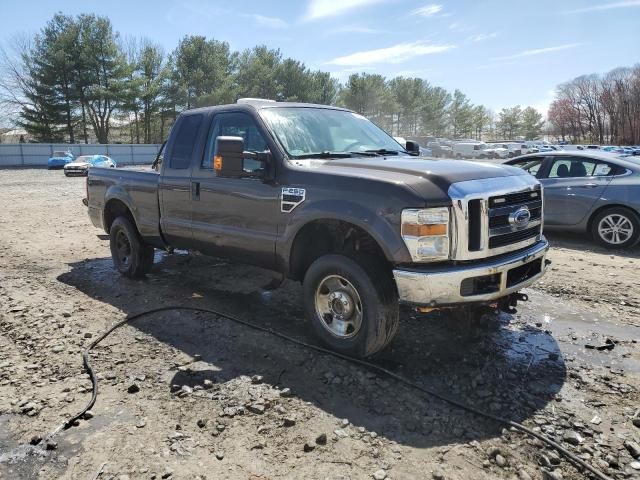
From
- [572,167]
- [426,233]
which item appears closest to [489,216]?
[426,233]

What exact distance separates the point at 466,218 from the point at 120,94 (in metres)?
50.3

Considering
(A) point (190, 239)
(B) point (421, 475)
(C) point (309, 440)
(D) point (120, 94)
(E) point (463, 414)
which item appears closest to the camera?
(B) point (421, 475)

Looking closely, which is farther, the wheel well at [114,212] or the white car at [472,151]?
the white car at [472,151]

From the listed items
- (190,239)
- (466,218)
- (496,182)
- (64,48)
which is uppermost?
(64,48)

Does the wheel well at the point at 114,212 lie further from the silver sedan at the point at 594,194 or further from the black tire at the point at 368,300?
the silver sedan at the point at 594,194

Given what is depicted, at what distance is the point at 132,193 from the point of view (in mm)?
6141

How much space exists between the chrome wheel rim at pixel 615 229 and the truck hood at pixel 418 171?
4.60 metres

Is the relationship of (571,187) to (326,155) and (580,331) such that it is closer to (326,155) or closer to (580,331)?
(580,331)

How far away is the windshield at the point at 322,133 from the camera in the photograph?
14.9 feet

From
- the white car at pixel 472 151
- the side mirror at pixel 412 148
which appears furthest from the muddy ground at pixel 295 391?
the white car at pixel 472 151

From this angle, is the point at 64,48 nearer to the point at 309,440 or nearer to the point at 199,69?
the point at 199,69

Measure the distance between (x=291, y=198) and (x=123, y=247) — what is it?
3.47 metres

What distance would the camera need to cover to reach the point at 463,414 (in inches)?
128

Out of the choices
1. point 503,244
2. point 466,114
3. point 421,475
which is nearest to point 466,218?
point 503,244
